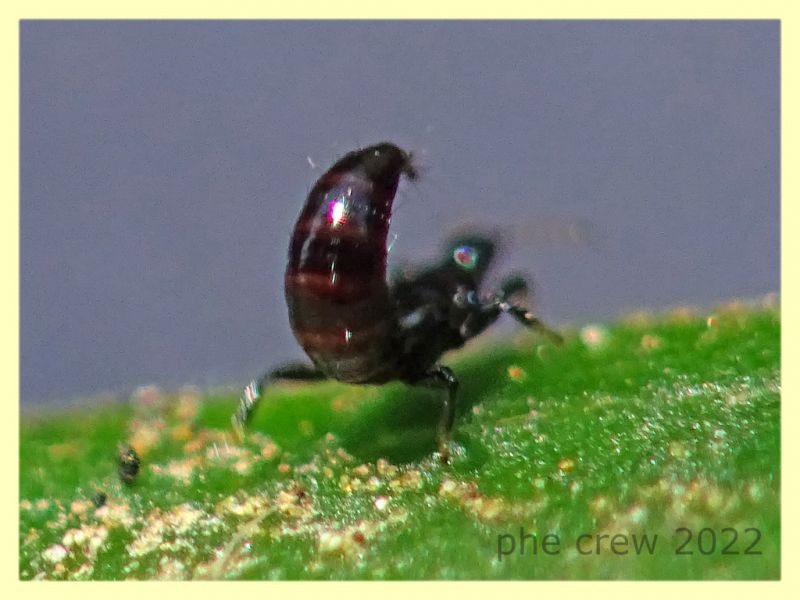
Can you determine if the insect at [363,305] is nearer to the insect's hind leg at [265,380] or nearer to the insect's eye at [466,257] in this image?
the insect's hind leg at [265,380]

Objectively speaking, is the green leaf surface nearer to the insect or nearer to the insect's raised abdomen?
the insect

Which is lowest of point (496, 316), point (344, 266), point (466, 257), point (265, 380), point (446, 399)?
point (446, 399)

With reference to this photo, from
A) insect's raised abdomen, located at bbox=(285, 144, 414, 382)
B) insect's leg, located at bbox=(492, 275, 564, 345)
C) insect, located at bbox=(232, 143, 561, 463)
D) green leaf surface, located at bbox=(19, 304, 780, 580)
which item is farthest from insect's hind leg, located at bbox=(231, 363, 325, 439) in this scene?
insect's leg, located at bbox=(492, 275, 564, 345)

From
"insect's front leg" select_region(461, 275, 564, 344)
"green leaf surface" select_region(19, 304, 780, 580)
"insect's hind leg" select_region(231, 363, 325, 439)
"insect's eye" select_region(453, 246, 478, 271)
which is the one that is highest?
"insect's eye" select_region(453, 246, 478, 271)

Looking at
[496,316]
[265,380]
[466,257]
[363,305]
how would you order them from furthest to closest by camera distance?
[466,257], [496,316], [265,380], [363,305]

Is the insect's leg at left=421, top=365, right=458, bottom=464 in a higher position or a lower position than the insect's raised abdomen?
lower

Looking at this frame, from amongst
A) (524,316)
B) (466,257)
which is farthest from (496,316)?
(466,257)

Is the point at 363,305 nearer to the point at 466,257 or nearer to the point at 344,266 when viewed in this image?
the point at 344,266
